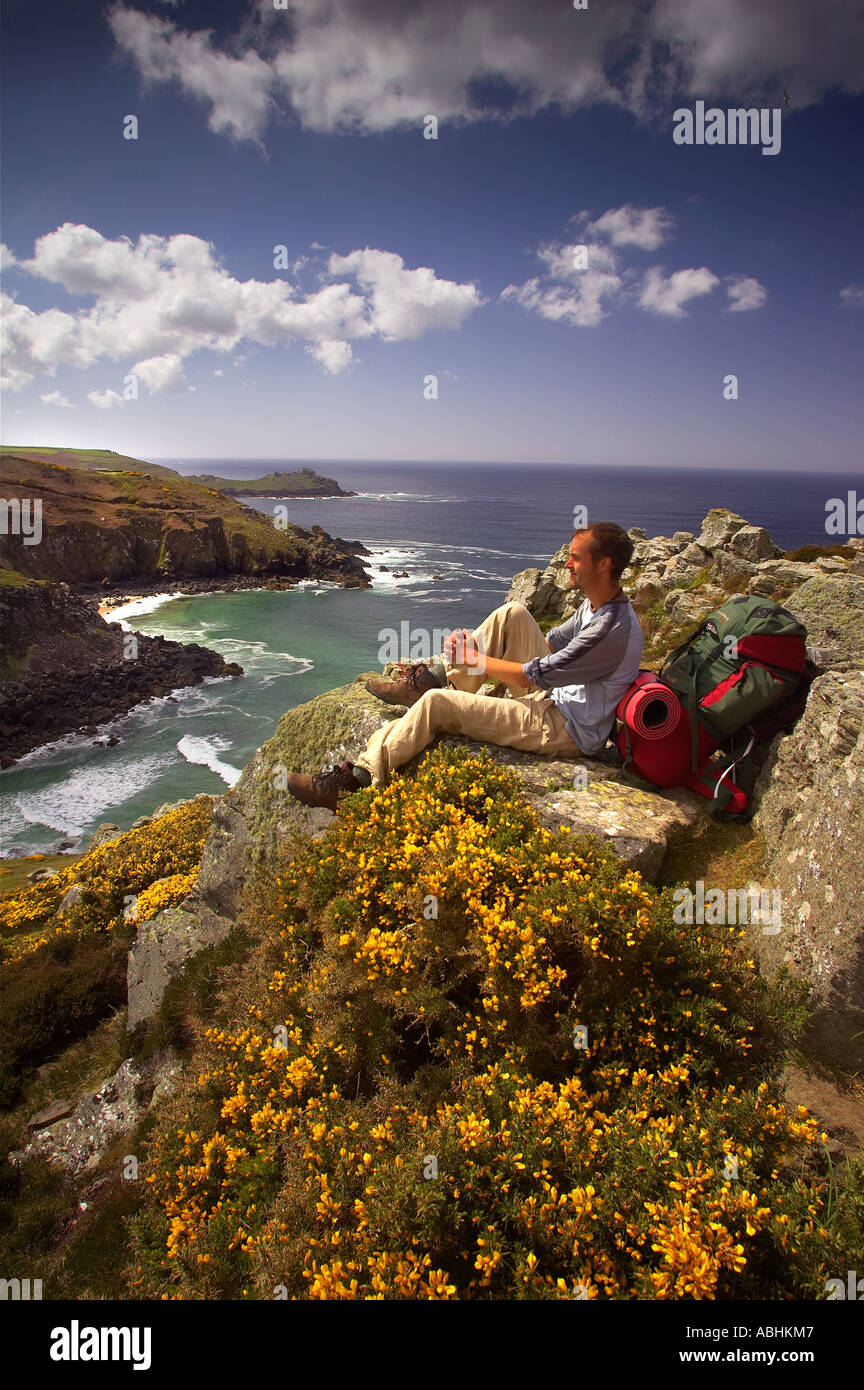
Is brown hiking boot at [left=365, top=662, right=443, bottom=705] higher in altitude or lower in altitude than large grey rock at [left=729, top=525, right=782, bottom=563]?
lower

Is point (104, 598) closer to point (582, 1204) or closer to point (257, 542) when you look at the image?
point (257, 542)

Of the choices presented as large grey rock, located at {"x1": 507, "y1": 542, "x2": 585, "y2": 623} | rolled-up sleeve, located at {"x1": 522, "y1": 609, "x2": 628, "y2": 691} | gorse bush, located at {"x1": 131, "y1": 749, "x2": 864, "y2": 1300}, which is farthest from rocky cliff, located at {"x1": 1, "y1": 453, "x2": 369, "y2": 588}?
gorse bush, located at {"x1": 131, "y1": 749, "x2": 864, "y2": 1300}

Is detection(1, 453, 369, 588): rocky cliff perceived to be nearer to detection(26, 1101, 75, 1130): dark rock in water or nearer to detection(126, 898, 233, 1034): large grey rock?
detection(126, 898, 233, 1034): large grey rock

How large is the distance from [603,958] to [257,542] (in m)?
114

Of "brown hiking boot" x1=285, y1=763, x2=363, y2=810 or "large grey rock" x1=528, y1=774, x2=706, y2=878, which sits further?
"brown hiking boot" x1=285, y1=763, x2=363, y2=810

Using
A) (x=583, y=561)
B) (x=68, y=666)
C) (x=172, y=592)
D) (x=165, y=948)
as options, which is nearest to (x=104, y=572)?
(x=172, y=592)

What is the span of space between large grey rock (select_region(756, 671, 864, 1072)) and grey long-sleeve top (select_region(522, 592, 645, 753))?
1.83 m

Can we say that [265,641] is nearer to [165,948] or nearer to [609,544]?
[165,948]

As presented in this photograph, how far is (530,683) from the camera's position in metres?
7.21

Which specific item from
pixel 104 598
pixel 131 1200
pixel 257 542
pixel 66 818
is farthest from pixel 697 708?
pixel 257 542

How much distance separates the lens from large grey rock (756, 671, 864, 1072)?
4.48 metres

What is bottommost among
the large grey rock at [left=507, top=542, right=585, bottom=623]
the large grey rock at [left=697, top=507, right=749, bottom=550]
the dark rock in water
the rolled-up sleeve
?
the dark rock in water

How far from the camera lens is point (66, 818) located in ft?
118

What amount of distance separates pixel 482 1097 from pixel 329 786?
411cm
